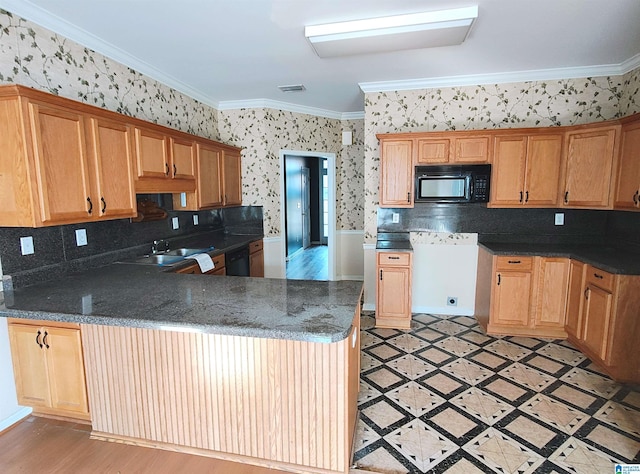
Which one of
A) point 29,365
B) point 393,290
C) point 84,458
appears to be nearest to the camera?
point 84,458

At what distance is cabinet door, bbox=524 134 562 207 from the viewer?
3.36 metres

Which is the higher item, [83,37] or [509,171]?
[83,37]

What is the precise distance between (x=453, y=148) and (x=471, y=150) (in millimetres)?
177

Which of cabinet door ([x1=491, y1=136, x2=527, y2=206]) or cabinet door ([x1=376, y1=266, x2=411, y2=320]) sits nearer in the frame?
cabinet door ([x1=491, y1=136, x2=527, y2=206])

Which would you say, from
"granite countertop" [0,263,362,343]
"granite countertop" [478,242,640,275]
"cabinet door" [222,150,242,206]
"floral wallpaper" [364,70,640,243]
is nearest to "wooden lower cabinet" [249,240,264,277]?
"cabinet door" [222,150,242,206]

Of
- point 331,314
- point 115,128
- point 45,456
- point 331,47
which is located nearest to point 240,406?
point 331,314

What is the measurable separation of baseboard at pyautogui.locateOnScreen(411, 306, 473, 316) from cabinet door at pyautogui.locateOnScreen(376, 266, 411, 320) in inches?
21.0

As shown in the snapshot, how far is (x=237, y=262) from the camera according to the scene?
390 cm

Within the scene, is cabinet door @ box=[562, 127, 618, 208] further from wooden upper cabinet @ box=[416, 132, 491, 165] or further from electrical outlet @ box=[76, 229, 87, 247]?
electrical outlet @ box=[76, 229, 87, 247]

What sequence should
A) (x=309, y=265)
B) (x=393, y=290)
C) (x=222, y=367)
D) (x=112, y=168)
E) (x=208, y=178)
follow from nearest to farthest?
(x=222, y=367)
(x=112, y=168)
(x=393, y=290)
(x=208, y=178)
(x=309, y=265)

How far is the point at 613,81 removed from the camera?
345 centimetres

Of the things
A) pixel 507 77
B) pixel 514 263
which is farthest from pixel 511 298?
pixel 507 77

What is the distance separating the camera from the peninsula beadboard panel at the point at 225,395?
5.45ft

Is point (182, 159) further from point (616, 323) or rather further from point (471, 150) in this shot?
point (616, 323)
